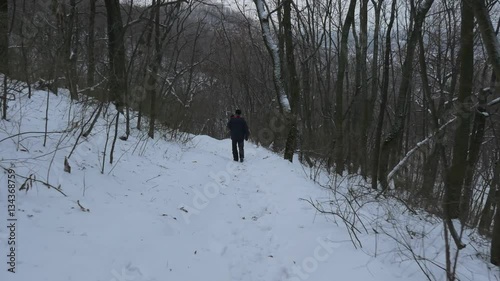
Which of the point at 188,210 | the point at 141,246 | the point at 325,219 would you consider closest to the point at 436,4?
the point at 325,219

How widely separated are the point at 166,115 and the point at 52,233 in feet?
31.4

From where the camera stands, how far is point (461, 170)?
17.4 ft

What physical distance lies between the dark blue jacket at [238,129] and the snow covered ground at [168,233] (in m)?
4.69

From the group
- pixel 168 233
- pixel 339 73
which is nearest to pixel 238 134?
pixel 339 73

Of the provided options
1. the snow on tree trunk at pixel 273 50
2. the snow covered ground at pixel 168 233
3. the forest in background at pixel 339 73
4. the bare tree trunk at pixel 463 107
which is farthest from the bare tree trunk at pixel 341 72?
the snow covered ground at pixel 168 233

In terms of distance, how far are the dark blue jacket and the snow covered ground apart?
4693mm

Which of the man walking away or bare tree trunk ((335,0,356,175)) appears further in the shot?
the man walking away

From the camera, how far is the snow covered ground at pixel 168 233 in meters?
2.79

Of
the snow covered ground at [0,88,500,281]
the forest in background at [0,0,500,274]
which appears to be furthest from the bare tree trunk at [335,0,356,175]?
the snow covered ground at [0,88,500,281]

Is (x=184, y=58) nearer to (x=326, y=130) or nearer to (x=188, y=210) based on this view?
(x=326, y=130)

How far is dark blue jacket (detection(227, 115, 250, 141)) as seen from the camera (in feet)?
34.1

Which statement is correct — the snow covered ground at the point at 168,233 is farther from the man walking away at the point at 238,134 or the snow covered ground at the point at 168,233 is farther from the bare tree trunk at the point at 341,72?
the bare tree trunk at the point at 341,72

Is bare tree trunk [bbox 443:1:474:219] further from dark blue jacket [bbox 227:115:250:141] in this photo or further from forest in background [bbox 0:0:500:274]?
dark blue jacket [bbox 227:115:250:141]

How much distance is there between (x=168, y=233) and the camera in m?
3.75
